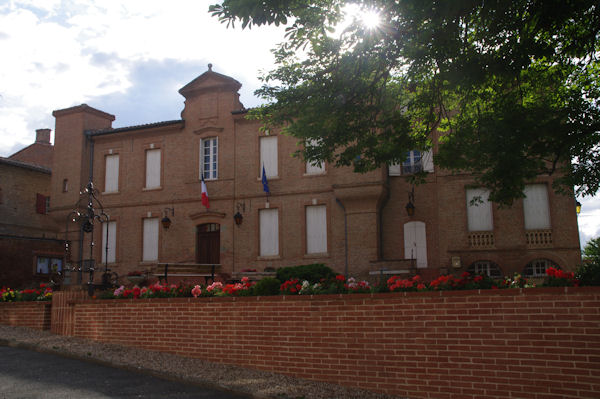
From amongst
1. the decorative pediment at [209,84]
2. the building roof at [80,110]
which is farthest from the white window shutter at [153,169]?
the building roof at [80,110]

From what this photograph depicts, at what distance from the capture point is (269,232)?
23.3 metres

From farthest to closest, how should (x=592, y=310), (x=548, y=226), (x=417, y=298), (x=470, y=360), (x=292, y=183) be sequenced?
(x=292, y=183)
(x=548, y=226)
(x=417, y=298)
(x=470, y=360)
(x=592, y=310)

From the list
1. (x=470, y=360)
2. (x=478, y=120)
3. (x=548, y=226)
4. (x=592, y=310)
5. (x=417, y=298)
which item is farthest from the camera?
(x=548, y=226)

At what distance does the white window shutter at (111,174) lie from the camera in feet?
88.0

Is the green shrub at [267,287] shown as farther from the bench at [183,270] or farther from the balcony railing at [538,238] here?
the balcony railing at [538,238]

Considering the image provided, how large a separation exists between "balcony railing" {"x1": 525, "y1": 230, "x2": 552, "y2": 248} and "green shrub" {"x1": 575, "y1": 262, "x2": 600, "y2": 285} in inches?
495

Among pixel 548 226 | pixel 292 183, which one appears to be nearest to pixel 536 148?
pixel 548 226

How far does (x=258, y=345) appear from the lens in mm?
9695

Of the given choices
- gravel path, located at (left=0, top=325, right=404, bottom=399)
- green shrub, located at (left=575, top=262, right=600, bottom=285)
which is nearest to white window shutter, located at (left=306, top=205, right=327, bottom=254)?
gravel path, located at (left=0, top=325, right=404, bottom=399)

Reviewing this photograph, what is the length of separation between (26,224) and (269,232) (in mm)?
18012

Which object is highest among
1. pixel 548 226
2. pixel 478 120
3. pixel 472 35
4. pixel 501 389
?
pixel 472 35

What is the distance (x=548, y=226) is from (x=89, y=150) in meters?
21.9

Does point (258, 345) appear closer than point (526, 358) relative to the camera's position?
No

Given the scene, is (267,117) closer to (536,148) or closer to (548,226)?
(536,148)
